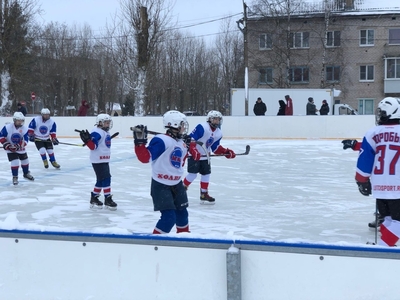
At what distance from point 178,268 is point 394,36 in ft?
97.9

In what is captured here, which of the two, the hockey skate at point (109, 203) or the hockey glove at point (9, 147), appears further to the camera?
the hockey glove at point (9, 147)

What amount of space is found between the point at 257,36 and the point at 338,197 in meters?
24.3

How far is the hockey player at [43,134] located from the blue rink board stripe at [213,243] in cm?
714

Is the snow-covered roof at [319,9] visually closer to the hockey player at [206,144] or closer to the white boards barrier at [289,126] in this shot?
the white boards barrier at [289,126]

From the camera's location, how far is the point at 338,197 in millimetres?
6672

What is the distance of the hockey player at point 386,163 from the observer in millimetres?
3537

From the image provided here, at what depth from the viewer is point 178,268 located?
8.20 ft

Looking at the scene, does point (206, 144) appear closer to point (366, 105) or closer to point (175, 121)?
point (175, 121)

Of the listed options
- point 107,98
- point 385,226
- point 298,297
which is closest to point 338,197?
point 385,226

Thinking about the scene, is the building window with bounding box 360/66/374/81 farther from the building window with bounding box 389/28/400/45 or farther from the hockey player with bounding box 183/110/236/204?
the hockey player with bounding box 183/110/236/204

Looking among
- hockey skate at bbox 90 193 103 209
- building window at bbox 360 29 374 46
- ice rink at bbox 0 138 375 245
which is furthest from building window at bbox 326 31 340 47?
hockey skate at bbox 90 193 103 209

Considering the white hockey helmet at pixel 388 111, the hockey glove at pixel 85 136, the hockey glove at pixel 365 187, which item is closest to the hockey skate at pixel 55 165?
the hockey glove at pixel 85 136

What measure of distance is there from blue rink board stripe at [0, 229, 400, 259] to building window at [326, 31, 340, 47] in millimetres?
28629

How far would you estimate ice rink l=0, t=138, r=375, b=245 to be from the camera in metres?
4.94
